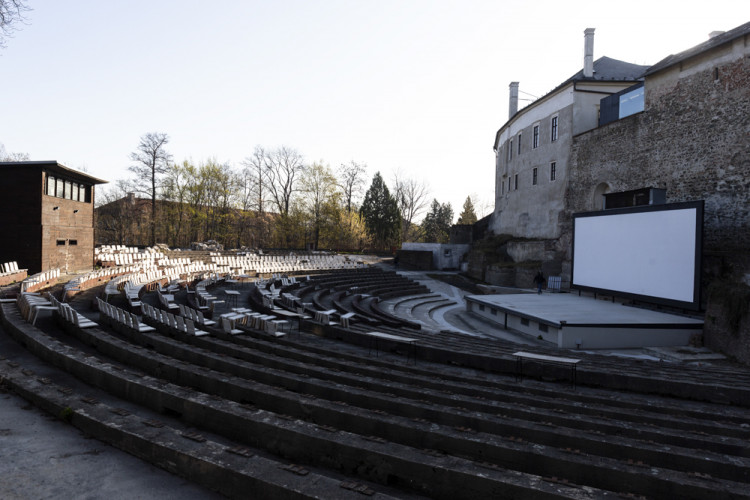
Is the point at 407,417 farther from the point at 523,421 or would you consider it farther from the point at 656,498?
the point at 656,498

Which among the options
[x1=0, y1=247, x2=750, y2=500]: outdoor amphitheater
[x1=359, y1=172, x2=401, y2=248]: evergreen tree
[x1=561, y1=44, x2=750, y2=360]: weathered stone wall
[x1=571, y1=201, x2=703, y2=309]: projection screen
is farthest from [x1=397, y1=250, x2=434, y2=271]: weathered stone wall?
[x1=0, y1=247, x2=750, y2=500]: outdoor amphitheater

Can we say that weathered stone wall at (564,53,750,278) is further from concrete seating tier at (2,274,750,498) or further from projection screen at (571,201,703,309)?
concrete seating tier at (2,274,750,498)

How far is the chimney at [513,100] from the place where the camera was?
43219 millimetres

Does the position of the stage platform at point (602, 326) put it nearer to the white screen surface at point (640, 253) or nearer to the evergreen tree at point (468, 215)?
the white screen surface at point (640, 253)

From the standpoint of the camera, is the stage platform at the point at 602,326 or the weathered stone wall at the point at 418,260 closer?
the stage platform at the point at 602,326

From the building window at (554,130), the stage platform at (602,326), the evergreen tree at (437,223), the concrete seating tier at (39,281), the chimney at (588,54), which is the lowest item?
the stage platform at (602,326)

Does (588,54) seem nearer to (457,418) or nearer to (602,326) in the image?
(602,326)

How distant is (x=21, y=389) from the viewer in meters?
6.45

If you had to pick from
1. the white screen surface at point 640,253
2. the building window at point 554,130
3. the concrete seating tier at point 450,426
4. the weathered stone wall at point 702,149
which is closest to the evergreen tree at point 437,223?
the building window at point 554,130

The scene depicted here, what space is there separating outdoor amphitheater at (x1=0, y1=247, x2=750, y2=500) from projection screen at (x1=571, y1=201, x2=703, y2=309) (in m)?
7.99

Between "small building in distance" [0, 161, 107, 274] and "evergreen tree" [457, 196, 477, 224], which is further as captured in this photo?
"evergreen tree" [457, 196, 477, 224]

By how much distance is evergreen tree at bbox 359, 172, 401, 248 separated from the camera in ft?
220

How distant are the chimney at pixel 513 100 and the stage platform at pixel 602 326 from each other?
28864 millimetres

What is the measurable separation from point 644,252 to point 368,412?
17397 millimetres
